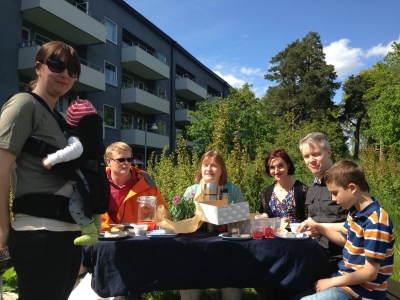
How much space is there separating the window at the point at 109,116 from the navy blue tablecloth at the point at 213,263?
60.9 ft

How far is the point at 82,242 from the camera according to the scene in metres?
1.63

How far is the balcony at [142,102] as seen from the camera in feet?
69.0

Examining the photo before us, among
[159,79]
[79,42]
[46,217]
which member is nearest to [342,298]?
[46,217]

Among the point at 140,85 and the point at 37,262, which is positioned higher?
the point at 140,85

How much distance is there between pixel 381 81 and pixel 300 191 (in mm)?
36964

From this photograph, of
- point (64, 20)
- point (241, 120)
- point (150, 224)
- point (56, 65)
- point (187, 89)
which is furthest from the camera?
point (187, 89)

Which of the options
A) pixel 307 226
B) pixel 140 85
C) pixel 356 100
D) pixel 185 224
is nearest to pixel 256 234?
pixel 307 226

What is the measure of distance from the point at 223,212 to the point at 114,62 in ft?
65.7

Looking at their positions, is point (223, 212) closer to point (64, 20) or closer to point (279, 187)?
point (279, 187)

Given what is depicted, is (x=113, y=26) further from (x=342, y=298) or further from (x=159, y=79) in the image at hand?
(x=342, y=298)

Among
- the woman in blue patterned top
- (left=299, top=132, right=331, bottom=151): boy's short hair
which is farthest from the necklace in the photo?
(left=299, top=132, right=331, bottom=151): boy's short hair

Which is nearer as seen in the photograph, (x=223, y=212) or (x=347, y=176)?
(x=347, y=176)

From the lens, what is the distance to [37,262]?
1.50 meters

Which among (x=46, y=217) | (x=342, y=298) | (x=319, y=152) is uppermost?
(x=319, y=152)
